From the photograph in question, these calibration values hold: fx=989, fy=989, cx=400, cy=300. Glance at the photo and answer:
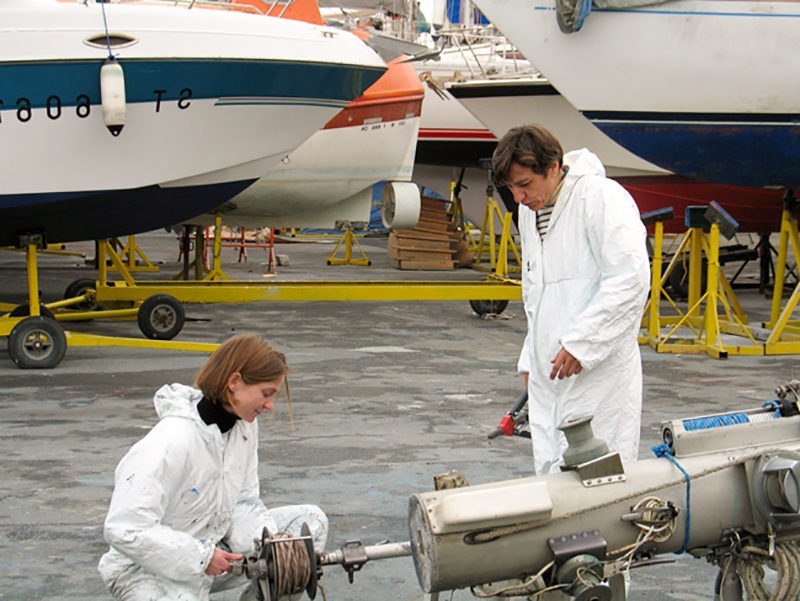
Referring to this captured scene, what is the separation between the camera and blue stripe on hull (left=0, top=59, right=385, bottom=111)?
7.03 meters

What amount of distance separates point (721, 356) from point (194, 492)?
21.4 feet

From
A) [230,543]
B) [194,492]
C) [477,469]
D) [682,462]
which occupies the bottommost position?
[477,469]

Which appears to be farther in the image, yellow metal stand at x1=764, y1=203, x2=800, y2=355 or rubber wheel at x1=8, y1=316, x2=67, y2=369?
yellow metal stand at x1=764, y1=203, x2=800, y2=355

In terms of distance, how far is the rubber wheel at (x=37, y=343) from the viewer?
7207mm

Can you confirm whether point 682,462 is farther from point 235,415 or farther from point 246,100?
point 246,100

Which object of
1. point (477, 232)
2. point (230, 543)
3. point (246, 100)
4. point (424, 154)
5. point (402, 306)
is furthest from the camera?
point (477, 232)

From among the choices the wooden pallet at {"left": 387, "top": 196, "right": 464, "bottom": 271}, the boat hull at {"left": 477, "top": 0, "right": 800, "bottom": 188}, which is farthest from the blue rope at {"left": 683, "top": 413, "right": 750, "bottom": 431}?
the wooden pallet at {"left": 387, "top": 196, "right": 464, "bottom": 271}

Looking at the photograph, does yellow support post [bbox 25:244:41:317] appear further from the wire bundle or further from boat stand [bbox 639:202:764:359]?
the wire bundle

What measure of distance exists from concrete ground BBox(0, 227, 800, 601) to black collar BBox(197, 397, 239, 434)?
1015 millimetres

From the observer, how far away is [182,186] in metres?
8.05

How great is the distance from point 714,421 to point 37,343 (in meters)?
5.72

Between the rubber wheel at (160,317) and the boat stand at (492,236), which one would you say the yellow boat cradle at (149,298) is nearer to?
the rubber wheel at (160,317)

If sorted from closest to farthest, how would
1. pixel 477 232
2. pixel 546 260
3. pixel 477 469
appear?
pixel 546 260 → pixel 477 469 → pixel 477 232

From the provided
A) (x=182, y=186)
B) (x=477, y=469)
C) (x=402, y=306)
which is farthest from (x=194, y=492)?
(x=402, y=306)
